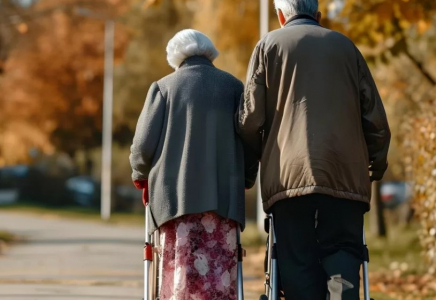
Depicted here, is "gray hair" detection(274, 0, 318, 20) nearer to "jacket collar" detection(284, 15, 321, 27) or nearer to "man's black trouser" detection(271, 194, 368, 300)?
"jacket collar" detection(284, 15, 321, 27)

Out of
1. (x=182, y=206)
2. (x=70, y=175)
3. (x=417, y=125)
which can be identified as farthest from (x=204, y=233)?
(x=70, y=175)

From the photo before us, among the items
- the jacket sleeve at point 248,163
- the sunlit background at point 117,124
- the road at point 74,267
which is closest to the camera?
the jacket sleeve at point 248,163

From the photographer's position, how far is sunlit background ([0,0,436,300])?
11133 millimetres

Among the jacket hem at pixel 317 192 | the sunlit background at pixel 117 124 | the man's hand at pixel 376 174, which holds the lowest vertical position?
the jacket hem at pixel 317 192

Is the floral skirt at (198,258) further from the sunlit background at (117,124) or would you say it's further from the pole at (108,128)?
the pole at (108,128)

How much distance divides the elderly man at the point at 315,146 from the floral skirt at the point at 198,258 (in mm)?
552

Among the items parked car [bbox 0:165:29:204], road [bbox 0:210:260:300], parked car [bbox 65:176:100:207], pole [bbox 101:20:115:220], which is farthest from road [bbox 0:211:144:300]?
parked car [bbox 0:165:29:204]

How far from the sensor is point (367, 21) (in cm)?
1273

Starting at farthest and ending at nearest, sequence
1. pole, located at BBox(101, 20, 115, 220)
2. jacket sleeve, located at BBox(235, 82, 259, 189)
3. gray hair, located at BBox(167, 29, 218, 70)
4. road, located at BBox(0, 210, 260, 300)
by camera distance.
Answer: pole, located at BBox(101, 20, 115, 220), road, located at BBox(0, 210, 260, 300), gray hair, located at BBox(167, 29, 218, 70), jacket sleeve, located at BBox(235, 82, 259, 189)

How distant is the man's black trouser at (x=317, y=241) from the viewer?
559 cm

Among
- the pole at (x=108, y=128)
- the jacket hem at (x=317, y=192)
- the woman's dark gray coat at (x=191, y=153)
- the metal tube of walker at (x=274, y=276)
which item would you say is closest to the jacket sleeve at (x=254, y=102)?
the woman's dark gray coat at (x=191, y=153)

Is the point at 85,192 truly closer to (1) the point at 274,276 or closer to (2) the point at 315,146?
(1) the point at 274,276

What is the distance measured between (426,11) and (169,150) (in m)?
5.99

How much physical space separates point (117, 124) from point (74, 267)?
2953 centimetres
